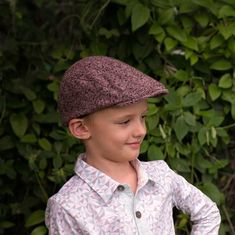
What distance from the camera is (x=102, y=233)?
5.44 ft

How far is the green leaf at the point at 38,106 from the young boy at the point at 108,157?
959 mm

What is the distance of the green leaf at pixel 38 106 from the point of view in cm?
269

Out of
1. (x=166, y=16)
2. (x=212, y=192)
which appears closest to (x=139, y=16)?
(x=166, y=16)

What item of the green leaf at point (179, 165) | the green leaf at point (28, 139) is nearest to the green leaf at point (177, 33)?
the green leaf at point (179, 165)

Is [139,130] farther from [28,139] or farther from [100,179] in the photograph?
[28,139]

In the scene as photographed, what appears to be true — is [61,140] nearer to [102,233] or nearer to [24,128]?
[24,128]

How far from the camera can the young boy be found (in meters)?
1.61

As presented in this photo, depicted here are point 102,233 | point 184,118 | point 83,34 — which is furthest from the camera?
point 83,34

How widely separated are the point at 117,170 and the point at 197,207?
0.26 metres

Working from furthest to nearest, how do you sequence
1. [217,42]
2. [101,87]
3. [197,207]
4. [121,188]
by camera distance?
[217,42], [197,207], [121,188], [101,87]

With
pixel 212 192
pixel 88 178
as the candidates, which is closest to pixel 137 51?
pixel 212 192

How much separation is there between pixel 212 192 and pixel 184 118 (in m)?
0.31

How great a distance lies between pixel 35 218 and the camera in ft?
8.56

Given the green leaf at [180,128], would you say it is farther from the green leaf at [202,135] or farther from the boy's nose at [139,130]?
the boy's nose at [139,130]
